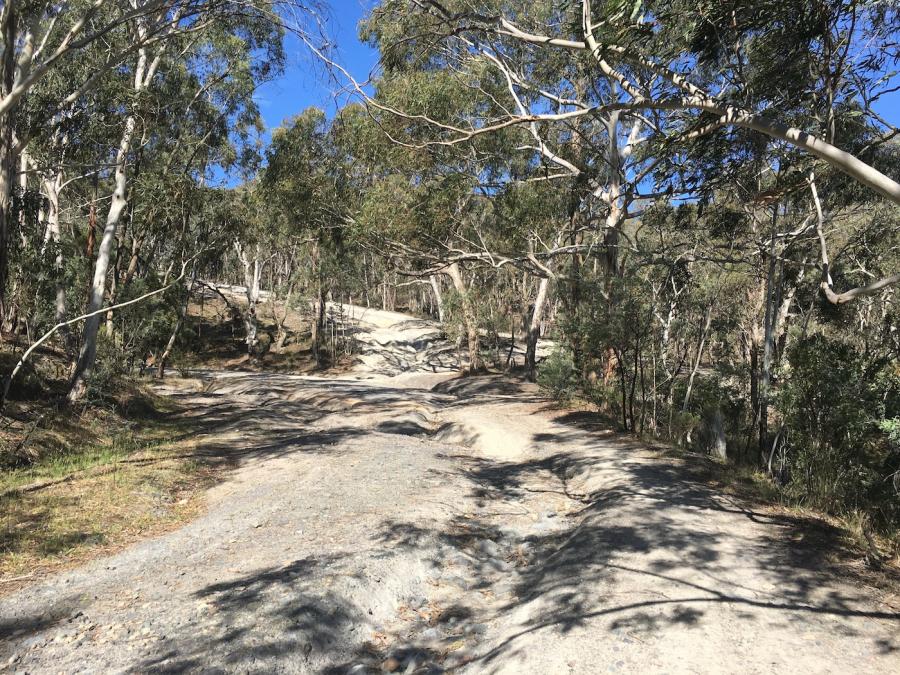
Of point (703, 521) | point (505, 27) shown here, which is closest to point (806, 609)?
point (703, 521)

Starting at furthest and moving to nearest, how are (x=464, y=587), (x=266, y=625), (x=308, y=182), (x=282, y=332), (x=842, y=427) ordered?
(x=282, y=332) → (x=308, y=182) → (x=842, y=427) → (x=464, y=587) → (x=266, y=625)

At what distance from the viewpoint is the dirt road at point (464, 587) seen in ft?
11.5

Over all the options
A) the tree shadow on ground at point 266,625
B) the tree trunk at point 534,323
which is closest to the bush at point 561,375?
the tree trunk at point 534,323

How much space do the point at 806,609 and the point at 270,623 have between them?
11.5ft

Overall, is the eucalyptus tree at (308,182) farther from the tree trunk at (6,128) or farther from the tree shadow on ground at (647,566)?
the tree shadow on ground at (647,566)

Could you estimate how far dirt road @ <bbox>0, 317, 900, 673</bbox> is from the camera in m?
3.50

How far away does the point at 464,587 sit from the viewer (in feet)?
16.4

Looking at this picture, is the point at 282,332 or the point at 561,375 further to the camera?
the point at 282,332

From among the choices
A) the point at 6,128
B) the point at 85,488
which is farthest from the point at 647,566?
the point at 6,128

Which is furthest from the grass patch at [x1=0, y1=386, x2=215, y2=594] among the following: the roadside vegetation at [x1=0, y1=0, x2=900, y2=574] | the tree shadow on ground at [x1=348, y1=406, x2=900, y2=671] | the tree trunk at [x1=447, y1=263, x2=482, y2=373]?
the tree trunk at [x1=447, y1=263, x2=482, y2=373]

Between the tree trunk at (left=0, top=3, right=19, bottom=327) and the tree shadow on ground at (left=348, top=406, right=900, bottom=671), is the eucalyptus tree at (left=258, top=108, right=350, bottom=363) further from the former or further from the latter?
A: the tree shadow on ground at (left=348, top=406, right=900, bottom=671)

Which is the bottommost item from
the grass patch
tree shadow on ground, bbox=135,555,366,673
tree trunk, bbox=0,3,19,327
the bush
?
the grass patch

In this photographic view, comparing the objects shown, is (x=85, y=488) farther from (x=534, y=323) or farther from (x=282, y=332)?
(x=282, y=332)

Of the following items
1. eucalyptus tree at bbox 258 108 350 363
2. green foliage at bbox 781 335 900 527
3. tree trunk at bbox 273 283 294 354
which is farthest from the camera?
tree trunk at bbox 273 283 294 354
